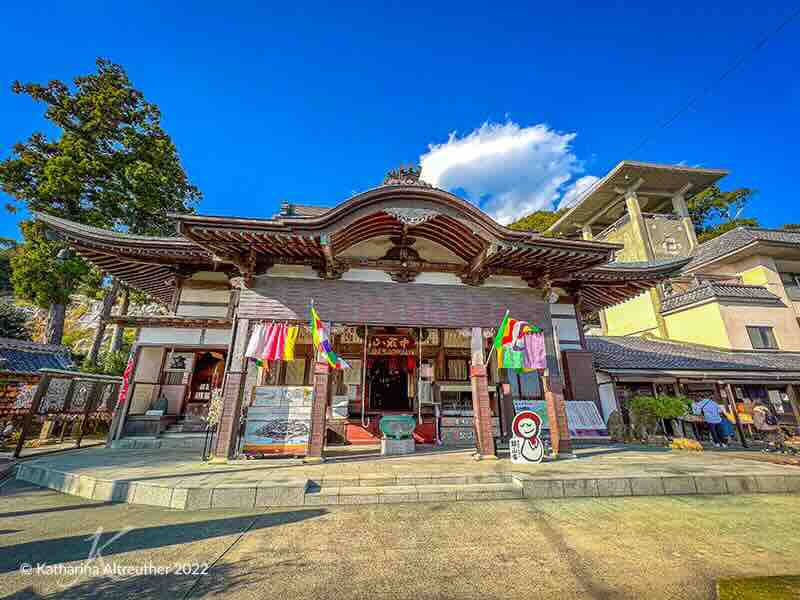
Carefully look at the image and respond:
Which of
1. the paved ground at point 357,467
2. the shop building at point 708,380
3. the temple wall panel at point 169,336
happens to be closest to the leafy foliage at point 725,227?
the shop building at point 708,380

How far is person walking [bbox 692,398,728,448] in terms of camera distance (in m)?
11.8

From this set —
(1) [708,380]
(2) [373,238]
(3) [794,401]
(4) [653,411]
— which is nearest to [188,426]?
(2) [373,238]

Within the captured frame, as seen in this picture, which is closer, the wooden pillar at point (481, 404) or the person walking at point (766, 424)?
the wooden pillar at point (481, 404)

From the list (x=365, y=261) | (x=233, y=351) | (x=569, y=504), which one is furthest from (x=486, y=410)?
(x=233, y=351)

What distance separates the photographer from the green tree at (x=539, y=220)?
125ft

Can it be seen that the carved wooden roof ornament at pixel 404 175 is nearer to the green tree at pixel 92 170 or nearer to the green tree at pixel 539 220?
the green tree at pixel 92 170

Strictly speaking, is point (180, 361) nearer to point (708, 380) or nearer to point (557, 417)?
point (557, 417)

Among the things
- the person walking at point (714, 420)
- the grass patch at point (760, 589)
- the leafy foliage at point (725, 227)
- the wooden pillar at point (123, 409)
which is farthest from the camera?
the leafy foliage at point (725, 227)

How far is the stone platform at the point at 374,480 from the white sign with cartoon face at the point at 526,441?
353 millimetres

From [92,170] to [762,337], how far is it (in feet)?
126

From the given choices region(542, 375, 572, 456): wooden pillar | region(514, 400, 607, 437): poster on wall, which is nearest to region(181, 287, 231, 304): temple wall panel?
region(542, 375, 572, 456): wooden pillar

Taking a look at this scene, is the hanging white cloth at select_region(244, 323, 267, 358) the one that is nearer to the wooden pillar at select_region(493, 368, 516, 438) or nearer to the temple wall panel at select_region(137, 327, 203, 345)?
the temple wall panel at select_region(137, 327, 203, 345)

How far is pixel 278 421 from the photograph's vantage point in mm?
7355

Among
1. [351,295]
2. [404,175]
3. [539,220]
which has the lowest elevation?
[351,295]
